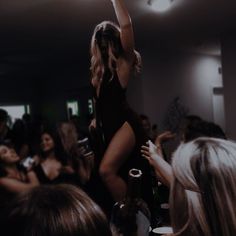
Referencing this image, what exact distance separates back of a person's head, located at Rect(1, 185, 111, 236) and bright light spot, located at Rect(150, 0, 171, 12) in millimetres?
2859

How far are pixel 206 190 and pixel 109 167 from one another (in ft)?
2.44

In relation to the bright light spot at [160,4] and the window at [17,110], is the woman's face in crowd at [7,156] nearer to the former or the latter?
the bright light spot at [160,4]

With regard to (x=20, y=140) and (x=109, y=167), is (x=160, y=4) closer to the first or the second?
(x=20, y=140)

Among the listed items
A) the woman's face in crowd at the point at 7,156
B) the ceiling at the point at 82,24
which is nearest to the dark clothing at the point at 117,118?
the woman's face in crowd at the point at 7,156

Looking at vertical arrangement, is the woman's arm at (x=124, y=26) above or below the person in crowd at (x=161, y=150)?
above

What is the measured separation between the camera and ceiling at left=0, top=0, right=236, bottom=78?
3.30 m

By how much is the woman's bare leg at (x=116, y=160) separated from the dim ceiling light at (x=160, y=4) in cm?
198

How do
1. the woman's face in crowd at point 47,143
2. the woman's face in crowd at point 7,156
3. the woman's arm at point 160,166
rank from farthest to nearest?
1. the woman's face in crowd at point 47,143
2. the woman's face in crowd at point 7,156
3. the woman's arm at point 160,166

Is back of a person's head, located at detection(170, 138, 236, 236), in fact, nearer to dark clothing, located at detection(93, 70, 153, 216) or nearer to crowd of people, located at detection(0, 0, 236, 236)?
crowd of people, located at detection(0, 0, 236, 236)

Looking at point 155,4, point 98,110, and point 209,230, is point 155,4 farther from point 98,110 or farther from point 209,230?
point 209,230

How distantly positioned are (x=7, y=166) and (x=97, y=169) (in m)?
0.79

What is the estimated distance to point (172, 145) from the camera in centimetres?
547

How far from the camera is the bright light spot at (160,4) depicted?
127 inches

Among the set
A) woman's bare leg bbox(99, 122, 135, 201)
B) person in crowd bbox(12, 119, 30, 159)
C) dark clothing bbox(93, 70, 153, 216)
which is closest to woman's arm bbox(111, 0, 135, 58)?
dark clothing bbox(93, 70, 153, 216)
